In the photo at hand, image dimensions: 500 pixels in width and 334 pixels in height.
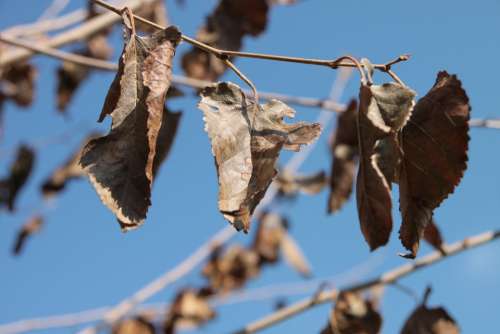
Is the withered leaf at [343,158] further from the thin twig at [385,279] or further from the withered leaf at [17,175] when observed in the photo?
the withered leaf at [17,175]

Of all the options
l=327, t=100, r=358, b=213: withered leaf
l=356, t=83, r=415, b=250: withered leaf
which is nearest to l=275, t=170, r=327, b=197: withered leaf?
l=327, t=100, r=358, b=213: withered leaf

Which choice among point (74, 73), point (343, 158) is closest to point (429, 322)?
point (343, 158)

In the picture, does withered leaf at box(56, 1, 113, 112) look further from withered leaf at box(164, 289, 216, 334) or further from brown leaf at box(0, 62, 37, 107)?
withered leaf at box(164, 289, 216, 334)

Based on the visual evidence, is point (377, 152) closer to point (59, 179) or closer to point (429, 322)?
point (429, 322)

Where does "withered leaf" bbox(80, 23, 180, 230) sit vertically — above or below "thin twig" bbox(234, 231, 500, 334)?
above

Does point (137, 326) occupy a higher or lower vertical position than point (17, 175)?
lower

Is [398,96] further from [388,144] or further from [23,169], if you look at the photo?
[23,169]

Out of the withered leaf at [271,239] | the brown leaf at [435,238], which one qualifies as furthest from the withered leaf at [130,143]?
the withered leaf at [271,239]
